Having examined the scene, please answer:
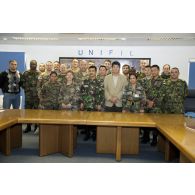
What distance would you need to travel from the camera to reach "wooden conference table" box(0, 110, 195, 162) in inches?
142

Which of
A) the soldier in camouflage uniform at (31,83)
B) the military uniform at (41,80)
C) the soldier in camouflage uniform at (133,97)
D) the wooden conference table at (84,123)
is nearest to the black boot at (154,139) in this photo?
the wooden conference table at (84,123)

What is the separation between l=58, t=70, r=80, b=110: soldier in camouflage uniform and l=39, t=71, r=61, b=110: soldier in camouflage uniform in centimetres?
17

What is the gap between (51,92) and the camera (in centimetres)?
493

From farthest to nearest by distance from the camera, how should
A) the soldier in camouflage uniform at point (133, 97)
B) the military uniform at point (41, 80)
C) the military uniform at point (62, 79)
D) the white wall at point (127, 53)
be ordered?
the white wall at point (127, 53) < the military uniform at point (41, 80) < the military uniform at point (62, 79) < the soldier in camouflage uniform at point (133, 97)

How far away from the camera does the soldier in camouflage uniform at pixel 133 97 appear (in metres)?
4.50

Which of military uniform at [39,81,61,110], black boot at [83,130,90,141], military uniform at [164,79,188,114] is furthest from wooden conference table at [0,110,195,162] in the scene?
black boot at [83,130,90,141]

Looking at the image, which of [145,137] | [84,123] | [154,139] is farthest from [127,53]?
[84,123]

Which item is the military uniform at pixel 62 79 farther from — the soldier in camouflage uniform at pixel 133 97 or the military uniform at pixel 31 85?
the soldier in camouflage uniform at pixel 133 97

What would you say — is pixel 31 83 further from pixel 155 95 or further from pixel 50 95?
pixel 155 95

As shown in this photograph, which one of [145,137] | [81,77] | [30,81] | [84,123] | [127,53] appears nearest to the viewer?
[84,123]

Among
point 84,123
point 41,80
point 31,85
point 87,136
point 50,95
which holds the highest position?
point 41,80

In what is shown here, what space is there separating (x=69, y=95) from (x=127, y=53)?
333cm

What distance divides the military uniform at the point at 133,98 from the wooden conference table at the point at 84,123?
441 millimetres

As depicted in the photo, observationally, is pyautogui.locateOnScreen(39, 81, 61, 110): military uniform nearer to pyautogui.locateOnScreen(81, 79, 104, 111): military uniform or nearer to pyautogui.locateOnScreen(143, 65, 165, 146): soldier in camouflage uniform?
pyautogui.locateOnScreen(81, 79, 104, 111): military uniform
